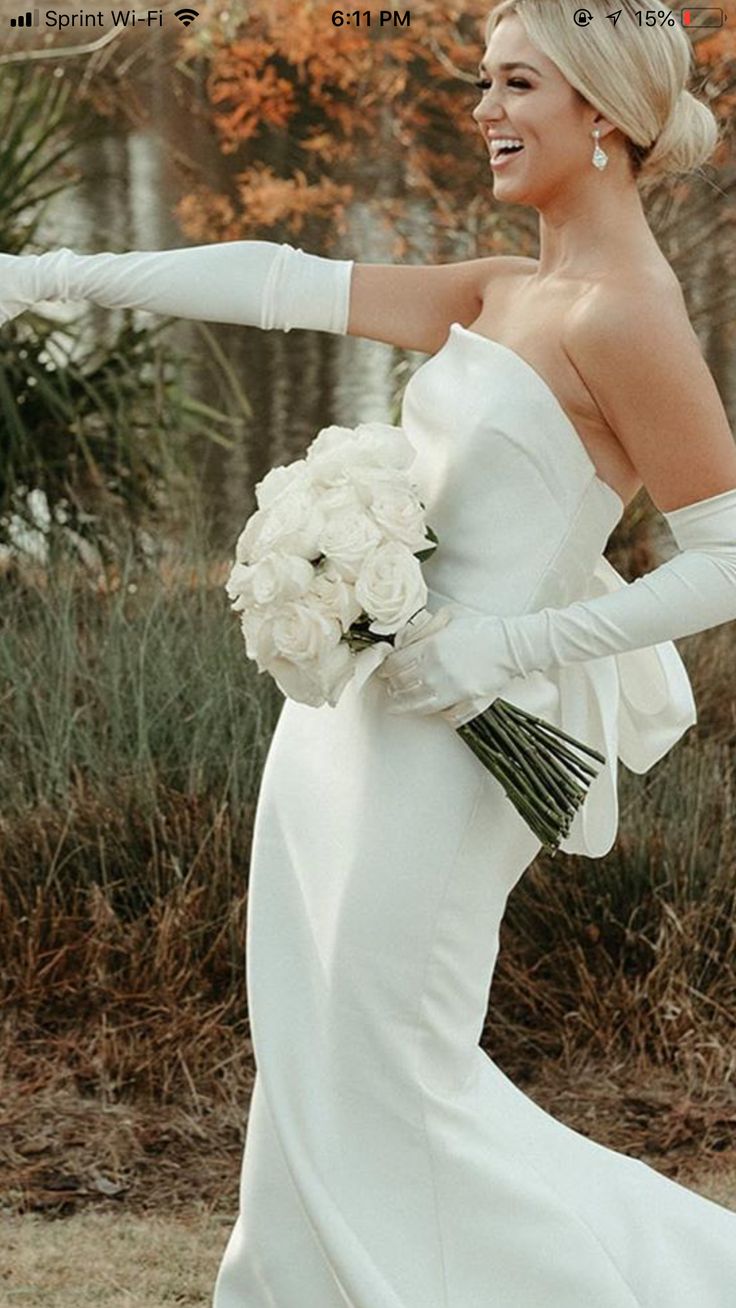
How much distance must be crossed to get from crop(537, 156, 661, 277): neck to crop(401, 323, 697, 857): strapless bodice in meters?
0.16

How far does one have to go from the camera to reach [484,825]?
9.01 ft

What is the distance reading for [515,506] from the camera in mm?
2697

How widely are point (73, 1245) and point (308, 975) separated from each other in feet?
3.82

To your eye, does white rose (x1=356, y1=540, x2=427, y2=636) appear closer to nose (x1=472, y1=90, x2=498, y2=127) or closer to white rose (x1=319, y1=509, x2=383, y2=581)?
white rose (x1=319, y1=509, x2=383, y2=581)

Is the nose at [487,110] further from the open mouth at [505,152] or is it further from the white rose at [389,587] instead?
the white rose at [389,587]

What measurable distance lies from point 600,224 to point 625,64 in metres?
0.22

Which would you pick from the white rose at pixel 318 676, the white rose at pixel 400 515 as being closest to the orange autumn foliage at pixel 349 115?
the white rose at pixel 400 515

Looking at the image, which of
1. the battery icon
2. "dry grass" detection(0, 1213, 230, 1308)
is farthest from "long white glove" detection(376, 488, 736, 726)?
the battery icon

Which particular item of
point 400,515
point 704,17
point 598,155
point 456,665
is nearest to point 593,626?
point 456,665

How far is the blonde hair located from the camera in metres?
2.58

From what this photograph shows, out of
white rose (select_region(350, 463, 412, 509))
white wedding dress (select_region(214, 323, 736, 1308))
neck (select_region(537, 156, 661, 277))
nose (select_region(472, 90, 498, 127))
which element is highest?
nose (select_region(472, 90, 498, 127))

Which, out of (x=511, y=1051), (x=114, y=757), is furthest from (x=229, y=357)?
(x=511, y=1051)

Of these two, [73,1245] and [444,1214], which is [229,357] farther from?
[444,1214]

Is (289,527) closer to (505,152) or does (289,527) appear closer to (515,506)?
(515,506)
